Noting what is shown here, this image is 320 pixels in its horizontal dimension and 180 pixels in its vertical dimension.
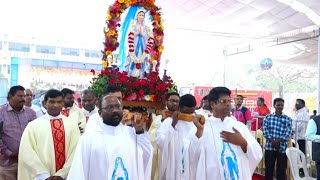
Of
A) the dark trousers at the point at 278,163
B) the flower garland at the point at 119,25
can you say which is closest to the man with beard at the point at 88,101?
the flower garland at the point at 119,25

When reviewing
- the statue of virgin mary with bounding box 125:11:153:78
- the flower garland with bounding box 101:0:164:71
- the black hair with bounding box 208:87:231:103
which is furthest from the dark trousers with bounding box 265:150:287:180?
→ the black hair with bounding box 208:87:231:103

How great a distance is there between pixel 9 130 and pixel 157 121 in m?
2.02

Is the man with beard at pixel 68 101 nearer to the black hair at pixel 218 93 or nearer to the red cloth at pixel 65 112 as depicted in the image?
the red cloth at pixel 65 112

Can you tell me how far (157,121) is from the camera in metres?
5.80

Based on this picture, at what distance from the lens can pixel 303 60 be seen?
53.3 ft

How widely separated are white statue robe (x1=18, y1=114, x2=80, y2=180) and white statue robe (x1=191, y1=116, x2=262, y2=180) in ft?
4.58

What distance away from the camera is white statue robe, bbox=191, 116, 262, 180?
12.5 feet

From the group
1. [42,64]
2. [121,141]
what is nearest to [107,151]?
[121,141]

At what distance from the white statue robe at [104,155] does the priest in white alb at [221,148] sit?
27.8 inches

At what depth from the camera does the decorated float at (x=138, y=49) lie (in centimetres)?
582

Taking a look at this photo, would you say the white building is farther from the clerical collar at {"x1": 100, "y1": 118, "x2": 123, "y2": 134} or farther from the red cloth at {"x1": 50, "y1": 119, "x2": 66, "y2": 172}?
the clerical collar at {"x1": 100, "y1": 118, "x2": 123, "y2": 134}

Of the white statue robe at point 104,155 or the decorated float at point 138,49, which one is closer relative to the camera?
the white statue robe at point 104,155

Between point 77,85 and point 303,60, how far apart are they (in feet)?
32.5

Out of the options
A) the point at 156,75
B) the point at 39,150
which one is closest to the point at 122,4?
the point at 156,75
